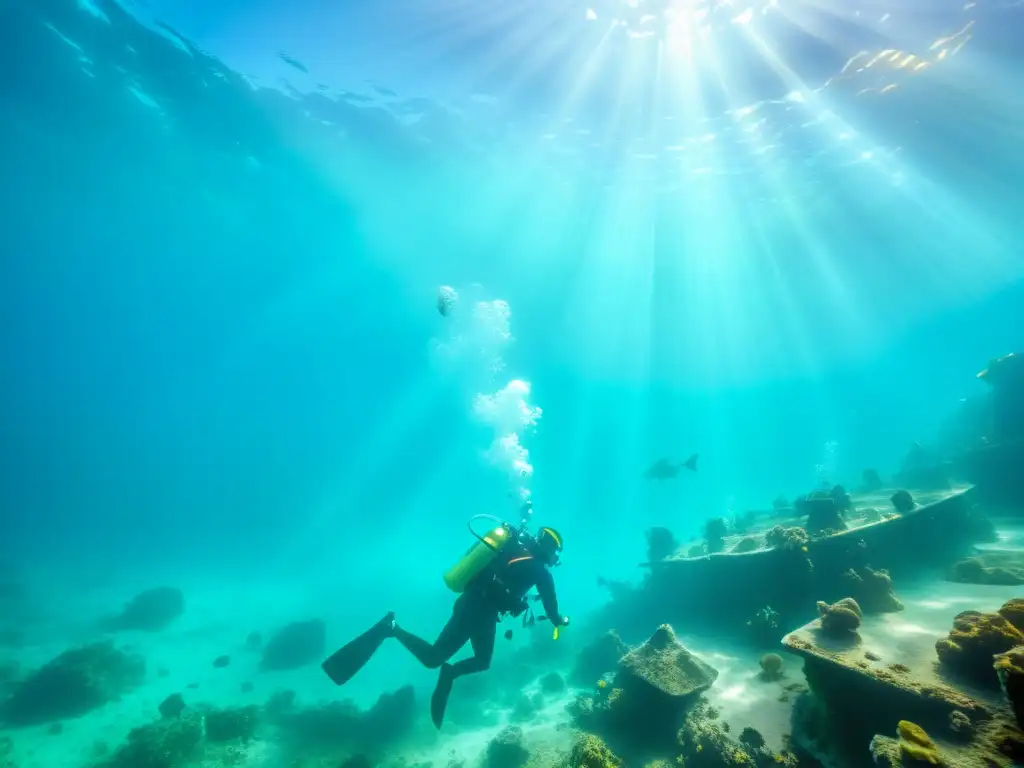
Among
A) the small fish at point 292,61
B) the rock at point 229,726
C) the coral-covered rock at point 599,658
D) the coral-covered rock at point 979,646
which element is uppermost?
the small fish at point 292,61

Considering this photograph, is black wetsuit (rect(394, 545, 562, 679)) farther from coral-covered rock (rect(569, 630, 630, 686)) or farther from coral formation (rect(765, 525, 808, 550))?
coral-covered rock (rect(569, 630, 630, 686))

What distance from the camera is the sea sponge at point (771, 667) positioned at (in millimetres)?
7762

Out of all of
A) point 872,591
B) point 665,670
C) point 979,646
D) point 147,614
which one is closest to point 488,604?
point 665,670

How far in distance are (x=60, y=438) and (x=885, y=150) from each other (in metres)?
157

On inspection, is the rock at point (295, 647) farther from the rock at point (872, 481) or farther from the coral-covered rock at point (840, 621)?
the rock at point (872, 481)

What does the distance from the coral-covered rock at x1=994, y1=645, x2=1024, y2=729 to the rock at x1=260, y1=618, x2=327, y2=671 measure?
2407 centimetres

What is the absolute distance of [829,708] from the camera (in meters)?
5.67

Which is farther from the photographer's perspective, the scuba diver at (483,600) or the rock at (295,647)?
the rock at (295,647)

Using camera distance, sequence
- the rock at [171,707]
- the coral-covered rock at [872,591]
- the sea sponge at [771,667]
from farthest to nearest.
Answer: the rock at [171,707]
the coral-covered rock at [872,591]
the sea sponge at [771,667]

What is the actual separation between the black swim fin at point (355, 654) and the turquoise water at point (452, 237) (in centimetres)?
978

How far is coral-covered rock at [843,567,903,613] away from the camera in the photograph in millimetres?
8070

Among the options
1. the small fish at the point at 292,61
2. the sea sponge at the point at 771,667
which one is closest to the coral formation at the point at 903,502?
the sea sponge at the point at 771,667

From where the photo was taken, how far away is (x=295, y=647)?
20625mm

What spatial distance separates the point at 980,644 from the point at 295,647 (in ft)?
79.9
